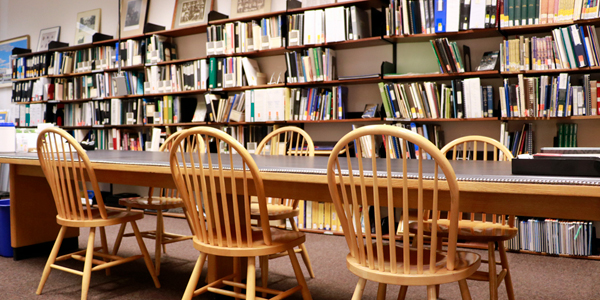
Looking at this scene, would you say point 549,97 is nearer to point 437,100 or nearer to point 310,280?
point 437,100

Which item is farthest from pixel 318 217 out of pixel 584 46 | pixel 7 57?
pixel 7 57

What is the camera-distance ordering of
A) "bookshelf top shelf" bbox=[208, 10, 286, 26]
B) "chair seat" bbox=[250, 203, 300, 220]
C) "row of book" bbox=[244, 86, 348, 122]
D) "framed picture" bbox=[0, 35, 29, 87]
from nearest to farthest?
1. "chair seat" bbox=[250, 203, 300, 220]
2. "row of book" bbox=[244, 86, 348, 122]
3. "bookshelf top shelf" bbox=[208, 10, 286, 26]
4. "framed picture" bbox=[0, 35, 29, 87]

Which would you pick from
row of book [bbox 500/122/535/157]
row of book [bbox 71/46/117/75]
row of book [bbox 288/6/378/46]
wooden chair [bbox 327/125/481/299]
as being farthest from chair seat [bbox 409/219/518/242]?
row of book [bbox 71/46/117/75]

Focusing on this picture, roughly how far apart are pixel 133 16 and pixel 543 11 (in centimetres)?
404

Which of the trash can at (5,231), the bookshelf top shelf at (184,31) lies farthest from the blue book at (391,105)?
the trash can at (5,231)

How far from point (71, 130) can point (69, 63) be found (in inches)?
32.1

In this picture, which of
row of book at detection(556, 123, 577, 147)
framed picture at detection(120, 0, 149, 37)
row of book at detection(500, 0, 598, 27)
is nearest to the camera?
row of book at detection(500, 0, 598, 27)

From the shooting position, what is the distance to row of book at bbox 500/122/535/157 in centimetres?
304

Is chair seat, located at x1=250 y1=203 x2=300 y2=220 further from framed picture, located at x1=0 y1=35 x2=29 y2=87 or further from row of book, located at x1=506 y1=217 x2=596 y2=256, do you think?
framed picture, located at x1=0 y1=35 x2=29 y2=87

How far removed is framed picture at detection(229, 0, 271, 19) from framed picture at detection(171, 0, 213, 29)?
0.34 meters

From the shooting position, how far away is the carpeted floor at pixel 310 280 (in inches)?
84.7

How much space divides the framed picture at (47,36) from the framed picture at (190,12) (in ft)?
6.97

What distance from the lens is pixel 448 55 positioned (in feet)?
10.5

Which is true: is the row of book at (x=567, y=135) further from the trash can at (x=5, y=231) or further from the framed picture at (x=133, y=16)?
the framed picture at (x=133, y=16)
